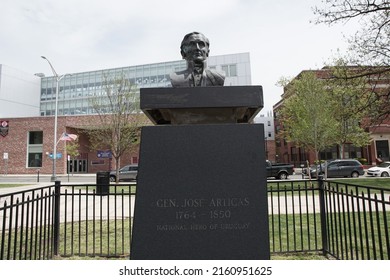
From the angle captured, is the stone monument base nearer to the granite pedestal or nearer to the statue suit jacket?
the granite pedestal

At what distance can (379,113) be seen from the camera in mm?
16234

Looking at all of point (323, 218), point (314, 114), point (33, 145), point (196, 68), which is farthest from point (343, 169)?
point (33, 145)

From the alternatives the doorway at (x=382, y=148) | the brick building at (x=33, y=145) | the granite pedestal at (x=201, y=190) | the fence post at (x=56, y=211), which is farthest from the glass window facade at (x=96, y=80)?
the granite pedestal at (x=201, y=190)

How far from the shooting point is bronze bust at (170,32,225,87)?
376cm

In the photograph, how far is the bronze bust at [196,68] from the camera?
3762 mm

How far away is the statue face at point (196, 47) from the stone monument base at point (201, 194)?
1091 mm

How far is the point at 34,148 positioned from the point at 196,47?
43.5 meters

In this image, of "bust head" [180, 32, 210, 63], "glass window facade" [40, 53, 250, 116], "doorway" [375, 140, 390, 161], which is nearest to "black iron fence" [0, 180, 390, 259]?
"bust head" [180, 32, 210, 63]

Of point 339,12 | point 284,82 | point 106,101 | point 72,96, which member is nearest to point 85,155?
point 72,96

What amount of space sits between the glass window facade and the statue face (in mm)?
44844

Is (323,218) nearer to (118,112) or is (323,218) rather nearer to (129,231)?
(129,231)

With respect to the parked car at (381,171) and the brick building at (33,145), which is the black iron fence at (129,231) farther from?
the brick building at (33,145)

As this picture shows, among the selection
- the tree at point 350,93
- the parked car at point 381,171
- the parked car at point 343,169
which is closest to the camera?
the tree at point 350,93

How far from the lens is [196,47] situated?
12.3 ft
